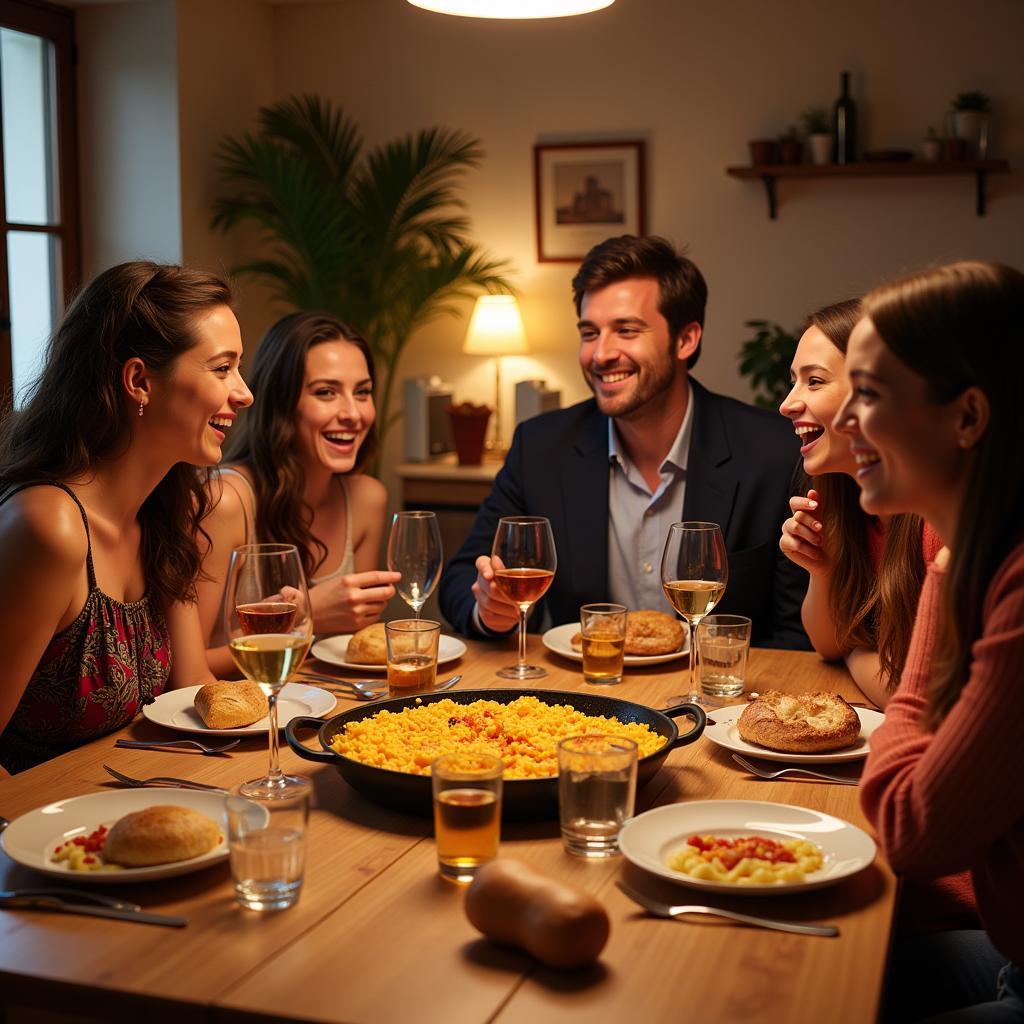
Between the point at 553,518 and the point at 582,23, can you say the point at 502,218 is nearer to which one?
the point at 582,23

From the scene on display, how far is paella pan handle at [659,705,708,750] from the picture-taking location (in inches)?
58.7

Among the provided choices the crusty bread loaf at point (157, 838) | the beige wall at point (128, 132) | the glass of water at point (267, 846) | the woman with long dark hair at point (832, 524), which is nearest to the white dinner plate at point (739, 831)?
→ the glass of water at point (267, 846)

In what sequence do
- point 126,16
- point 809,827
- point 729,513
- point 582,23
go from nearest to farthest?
point 809,827 < point 729,513 < point 126,16 < point 582,23

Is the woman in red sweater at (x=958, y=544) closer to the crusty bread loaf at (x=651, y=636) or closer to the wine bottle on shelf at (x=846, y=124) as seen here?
the crusty bread loaf at (x=651, y=636)

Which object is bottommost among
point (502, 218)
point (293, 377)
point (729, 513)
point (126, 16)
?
point (729, 513)

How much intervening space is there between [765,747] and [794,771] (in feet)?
0.20

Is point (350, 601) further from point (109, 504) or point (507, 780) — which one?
point (507, 780)

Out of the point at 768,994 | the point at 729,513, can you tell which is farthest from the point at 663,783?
the point at 729,513

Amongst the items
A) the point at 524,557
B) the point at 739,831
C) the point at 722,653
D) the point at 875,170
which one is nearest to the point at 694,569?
the point at 722,653

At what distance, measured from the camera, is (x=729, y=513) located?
9.23 ft

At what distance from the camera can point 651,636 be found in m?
2.17

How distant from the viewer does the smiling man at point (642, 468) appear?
2736mm

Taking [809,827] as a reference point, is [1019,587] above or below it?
above

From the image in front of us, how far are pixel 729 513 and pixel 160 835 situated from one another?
1.83 meters
